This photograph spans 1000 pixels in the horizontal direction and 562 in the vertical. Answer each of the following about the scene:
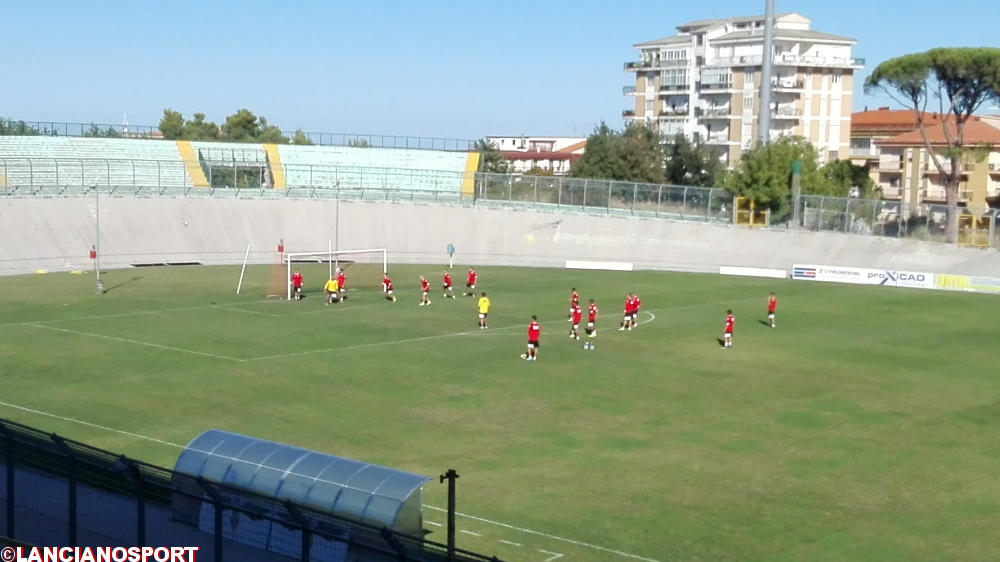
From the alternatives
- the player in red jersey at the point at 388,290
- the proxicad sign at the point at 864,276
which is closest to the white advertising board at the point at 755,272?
the proxicad sign at the point at 864,276

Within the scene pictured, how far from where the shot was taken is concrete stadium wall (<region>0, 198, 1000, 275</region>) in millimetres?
58625

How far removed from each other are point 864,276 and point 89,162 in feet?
146

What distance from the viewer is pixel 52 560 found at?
12352 millimetres

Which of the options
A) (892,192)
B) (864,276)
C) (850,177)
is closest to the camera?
(864,276)

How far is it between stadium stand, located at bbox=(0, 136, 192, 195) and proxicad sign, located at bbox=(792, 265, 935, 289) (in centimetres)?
3555

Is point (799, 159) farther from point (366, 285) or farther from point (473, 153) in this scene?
point (366, 285)

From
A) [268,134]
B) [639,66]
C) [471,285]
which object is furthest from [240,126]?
[471,285]

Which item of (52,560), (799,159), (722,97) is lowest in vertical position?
(52,560)

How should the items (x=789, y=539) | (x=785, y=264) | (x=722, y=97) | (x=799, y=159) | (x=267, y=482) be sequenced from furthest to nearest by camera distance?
1. (x=722, y=97)
2. (x=799, y=159)
3. (x=785, y=264)
4. (x=789, y=539)
5. (x=267, y=482)

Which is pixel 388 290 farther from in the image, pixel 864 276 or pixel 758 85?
pixel 758 85

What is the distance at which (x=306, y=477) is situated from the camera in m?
15.4

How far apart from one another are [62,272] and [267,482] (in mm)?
43302

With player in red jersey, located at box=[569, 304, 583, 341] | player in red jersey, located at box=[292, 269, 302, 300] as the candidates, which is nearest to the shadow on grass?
player in red jersey, located at box=[292, 269, 302, 300]

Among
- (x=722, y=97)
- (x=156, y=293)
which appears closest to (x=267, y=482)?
(x=156, y=293)
